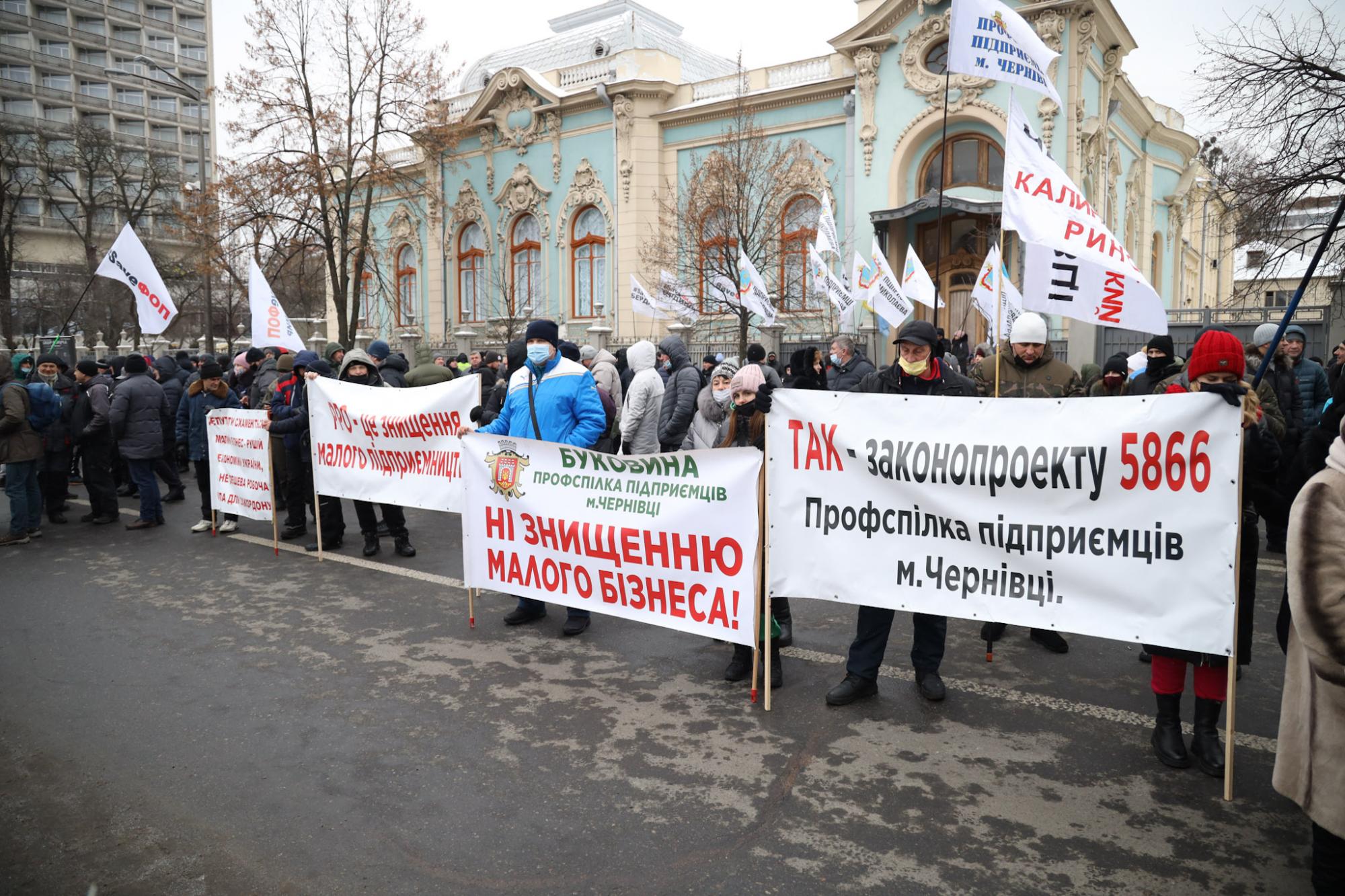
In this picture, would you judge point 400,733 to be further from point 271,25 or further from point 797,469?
point 271,25

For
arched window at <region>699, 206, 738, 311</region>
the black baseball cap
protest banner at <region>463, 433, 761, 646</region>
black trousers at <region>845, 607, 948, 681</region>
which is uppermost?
arched window at <region>699, 206, 738, 311</region>

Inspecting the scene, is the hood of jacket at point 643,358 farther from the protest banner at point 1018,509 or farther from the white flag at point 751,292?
the white flag at point 751,292

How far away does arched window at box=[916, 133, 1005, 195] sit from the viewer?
2264cm

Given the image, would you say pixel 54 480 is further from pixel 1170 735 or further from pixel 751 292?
pixel 1170 735

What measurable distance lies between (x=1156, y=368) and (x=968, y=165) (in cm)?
1836

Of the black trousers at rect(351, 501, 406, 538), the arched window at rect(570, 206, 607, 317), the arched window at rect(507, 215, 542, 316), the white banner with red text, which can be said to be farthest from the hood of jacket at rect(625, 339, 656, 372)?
the arched window at rect(507, 215, 542, 316)

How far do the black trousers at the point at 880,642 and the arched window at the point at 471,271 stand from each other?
103ft

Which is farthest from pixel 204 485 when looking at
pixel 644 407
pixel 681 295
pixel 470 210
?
pixel 470 210

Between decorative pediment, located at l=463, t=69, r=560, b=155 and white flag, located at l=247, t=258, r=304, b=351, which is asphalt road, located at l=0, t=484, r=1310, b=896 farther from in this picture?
decorative pediment, located at l=463, t=69, r=560, b=155

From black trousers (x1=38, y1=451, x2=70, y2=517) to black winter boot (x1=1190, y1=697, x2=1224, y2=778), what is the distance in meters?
11.8

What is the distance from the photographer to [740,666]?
17.2 ft

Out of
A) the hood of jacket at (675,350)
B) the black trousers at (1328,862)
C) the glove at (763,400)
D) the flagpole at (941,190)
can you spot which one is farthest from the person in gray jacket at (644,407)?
the black trousers at (1328,862)

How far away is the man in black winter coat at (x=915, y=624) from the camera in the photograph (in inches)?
191

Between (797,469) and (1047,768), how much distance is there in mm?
1832
